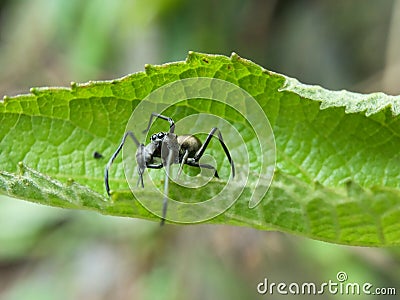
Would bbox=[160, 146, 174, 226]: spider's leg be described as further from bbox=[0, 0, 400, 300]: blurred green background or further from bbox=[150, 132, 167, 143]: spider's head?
bbox=[0, 0, 400, 300]: blurred green background

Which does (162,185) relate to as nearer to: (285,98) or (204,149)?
(204,149)

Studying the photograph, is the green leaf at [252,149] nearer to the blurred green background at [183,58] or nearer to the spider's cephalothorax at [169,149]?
the spider's cephalothorax at [169,149]

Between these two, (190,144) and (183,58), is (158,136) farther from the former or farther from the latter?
(183,58)

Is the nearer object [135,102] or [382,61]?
[135,102]

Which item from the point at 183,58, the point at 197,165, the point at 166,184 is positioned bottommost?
the point at 166,184

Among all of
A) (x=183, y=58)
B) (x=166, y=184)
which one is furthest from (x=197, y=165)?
(x=183, y=58)

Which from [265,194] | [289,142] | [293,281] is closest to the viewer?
[265,194]

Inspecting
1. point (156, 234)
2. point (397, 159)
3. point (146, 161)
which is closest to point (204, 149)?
point (146, 161)

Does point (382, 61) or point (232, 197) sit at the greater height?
point (382, 61)

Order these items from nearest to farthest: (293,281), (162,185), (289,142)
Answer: (162,185) < (289,142) < (293,281)
